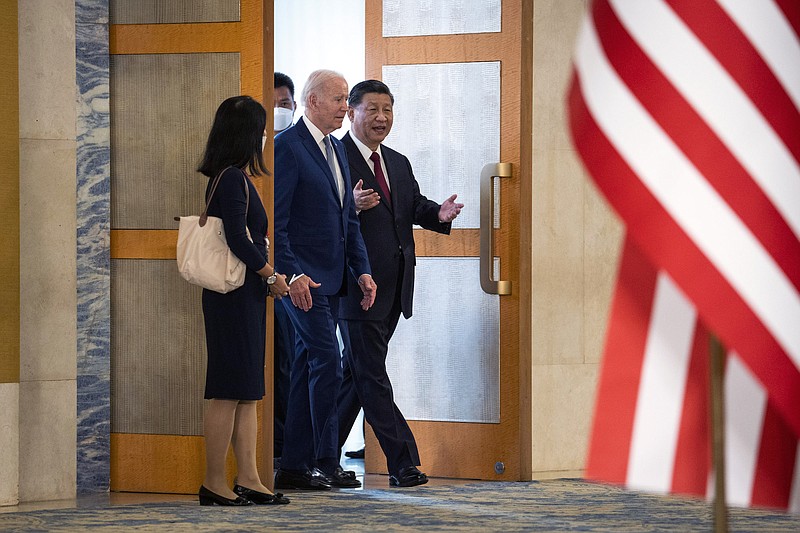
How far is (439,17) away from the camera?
524 cm

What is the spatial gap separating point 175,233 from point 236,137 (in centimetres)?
56

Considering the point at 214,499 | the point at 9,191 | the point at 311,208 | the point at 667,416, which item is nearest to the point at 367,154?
the point at 311,208

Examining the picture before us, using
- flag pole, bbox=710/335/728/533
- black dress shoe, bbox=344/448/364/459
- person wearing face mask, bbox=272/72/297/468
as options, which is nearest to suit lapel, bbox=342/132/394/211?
person wearing face mask, bbox=272/72/297/468

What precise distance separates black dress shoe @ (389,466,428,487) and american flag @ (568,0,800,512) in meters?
3.22

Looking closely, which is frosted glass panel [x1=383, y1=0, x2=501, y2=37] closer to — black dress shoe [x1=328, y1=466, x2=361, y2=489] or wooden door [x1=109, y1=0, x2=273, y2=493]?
wooden door [x1=109, y1=0, x2=273, y2=493]

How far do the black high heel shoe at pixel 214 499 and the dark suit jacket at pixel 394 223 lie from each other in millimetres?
1149

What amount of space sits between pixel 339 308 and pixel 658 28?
343cm

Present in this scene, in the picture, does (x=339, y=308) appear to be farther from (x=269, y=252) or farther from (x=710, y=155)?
(x=710, y=155)

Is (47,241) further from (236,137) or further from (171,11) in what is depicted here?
(171,11)

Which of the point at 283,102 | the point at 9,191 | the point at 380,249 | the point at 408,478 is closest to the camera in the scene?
the point at 9,191

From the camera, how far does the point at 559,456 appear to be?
516 cm

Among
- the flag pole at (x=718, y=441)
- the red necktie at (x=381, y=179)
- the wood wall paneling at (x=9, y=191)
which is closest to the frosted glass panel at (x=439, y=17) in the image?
the red necktie at (x=381, y=179)

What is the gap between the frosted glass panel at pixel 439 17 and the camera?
203 inches

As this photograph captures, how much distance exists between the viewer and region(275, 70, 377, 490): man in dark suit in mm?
4773
